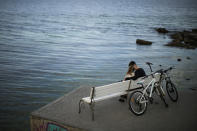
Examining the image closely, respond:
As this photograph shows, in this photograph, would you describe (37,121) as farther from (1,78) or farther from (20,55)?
(20,55)

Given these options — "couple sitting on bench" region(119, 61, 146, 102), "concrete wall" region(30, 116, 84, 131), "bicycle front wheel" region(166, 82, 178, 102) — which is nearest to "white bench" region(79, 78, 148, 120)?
"couple sitting on bench" region(119, 61, 146, 102)

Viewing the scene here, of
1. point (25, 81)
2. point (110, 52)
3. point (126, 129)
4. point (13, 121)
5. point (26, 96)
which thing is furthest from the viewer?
point (110, 52)

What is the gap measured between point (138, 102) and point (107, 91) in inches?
47.9

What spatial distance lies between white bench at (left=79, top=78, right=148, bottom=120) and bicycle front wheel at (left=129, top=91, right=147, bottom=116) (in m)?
0.50

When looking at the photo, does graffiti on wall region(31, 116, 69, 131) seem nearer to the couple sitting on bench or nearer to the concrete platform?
the concrete platform

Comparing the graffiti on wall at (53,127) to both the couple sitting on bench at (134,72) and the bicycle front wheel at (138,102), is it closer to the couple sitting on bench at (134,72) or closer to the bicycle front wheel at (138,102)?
the bicycle front wheel at (138,102)

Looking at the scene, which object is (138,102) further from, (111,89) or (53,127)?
(53,127)

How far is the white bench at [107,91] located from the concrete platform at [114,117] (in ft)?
2.15

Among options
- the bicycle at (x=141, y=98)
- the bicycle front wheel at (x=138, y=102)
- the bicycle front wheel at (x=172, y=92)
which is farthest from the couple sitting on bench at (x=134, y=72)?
the bicycle front wheel at (x=172, y=92)

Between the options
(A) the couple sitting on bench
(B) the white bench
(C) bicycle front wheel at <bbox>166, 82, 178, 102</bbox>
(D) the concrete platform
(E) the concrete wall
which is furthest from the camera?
(C) bicycle front wheel at <bbox>166, 82, 178, 102</bbox>

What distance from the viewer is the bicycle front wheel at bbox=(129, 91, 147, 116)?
26.0ft

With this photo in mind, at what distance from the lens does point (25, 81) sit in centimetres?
1595

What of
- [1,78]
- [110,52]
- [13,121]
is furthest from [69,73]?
[110,52]

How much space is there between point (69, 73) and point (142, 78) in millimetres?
10293
